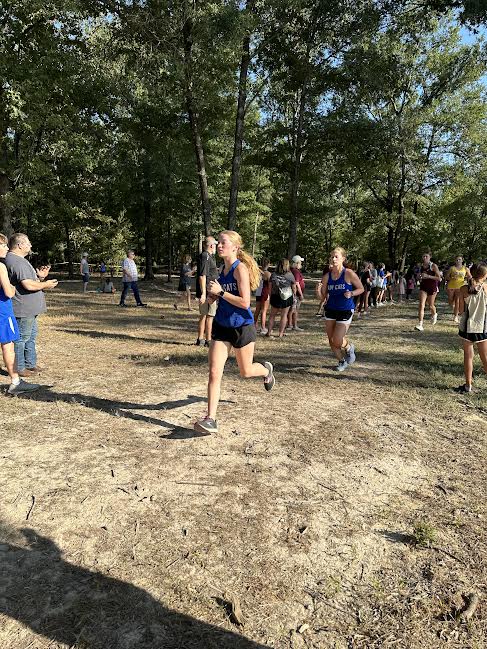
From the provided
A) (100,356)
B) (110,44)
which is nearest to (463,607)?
(100,356)

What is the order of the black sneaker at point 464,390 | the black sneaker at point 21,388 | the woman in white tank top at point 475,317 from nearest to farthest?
the black sneaker at point 21,388 → the woman in white tank top at point 475,317 → the black sneaker at point 464,390

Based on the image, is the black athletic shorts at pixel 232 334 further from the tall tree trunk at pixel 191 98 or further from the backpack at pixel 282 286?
the tall tree trunk at pixel 191 98

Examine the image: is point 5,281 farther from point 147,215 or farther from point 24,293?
point 147,215

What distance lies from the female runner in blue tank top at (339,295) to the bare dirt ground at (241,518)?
1.16m

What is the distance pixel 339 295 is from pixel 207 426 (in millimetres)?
3680

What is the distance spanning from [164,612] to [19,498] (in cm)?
165

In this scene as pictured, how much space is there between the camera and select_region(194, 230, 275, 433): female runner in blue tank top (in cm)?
464

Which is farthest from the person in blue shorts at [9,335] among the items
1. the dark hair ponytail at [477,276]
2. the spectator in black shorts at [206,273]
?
the dark hair ponytail at [477,276]

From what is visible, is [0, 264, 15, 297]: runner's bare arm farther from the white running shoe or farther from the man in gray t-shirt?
the white running shoe


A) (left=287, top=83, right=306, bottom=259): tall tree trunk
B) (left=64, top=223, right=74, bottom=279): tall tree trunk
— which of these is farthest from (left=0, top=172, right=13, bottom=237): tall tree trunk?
(left=64, top=223, right=74, bottom=279): tall tree trunk

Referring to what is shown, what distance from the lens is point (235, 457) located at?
14.0ft

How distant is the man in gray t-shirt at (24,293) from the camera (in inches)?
254

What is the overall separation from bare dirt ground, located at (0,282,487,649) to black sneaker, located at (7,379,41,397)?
23 cm

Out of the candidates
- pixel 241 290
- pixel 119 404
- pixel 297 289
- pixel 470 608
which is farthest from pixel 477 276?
pixel 297 289
